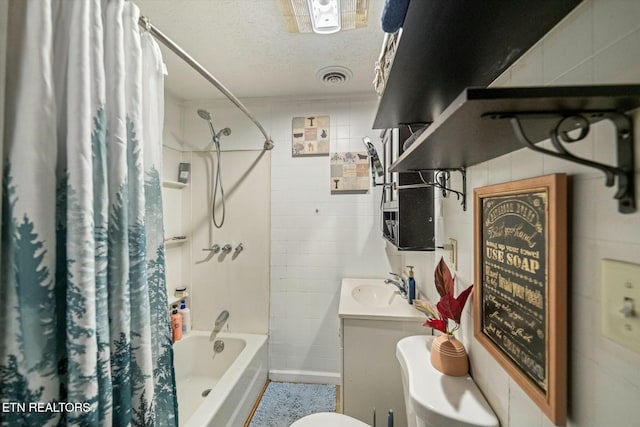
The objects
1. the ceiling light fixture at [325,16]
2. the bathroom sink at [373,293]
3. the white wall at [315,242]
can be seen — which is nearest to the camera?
the ceiling light fixture at [325,16]

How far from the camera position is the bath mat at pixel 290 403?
165cm

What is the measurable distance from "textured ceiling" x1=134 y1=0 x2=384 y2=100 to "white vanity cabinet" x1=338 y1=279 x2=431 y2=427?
5.22ft

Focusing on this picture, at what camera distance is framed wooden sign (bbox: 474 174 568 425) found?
0.51 m

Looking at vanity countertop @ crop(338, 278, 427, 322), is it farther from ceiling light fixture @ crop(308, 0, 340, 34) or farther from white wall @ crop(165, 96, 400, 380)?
ceiling light fixture @ crop(308, 0, 340, 34)

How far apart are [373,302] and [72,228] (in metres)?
1.75

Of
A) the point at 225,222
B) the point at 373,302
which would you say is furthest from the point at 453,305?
the point at 225,222

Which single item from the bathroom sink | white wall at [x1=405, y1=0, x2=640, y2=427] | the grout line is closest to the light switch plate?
white wall at [x1=405, y1=0, x2=640, y2=427]

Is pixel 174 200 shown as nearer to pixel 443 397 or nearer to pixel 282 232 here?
pixel 282 232

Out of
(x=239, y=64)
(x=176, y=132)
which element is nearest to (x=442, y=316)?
(x=239, y=64)

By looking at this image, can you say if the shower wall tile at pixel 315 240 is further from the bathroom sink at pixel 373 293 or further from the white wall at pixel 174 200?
the white wall at pixel 174 200

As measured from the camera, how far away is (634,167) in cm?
39

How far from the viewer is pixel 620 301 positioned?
405 mm

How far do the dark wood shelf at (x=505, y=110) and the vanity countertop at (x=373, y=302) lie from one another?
40.4 inches

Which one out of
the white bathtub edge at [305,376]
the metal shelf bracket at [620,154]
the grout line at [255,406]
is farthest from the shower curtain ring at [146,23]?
the white bathtub edge at [305,376]
